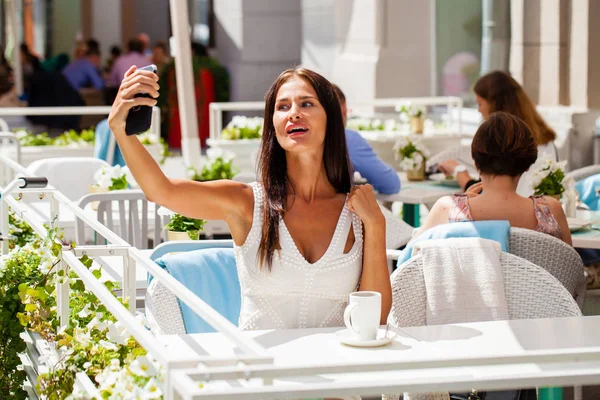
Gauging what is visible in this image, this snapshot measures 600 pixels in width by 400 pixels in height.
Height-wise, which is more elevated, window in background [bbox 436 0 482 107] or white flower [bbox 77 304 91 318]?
window in background [bbox 436 0 482 107]

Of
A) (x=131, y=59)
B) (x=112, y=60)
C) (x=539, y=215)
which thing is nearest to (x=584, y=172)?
(x=539, y=215)

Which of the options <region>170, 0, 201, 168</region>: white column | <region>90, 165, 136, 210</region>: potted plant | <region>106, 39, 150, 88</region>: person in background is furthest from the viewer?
<region>106, 39, 150, 88</region>: person in background

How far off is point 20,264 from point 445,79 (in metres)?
8.98

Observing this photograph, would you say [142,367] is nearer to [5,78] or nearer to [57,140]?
[57,140]

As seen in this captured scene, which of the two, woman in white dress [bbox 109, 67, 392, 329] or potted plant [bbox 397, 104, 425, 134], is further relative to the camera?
potted plant [bbox 397, 104, 425, 134]

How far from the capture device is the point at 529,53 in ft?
32.1

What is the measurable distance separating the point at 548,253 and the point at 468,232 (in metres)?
0.40

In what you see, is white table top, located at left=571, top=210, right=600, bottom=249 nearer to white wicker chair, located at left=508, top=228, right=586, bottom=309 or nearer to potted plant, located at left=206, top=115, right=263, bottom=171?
white wicker chair, located at left=508, top=228, right=586, bottom=309

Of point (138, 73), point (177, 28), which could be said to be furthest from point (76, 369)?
point (177, 28)

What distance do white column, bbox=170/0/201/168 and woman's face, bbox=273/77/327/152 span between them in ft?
15.0

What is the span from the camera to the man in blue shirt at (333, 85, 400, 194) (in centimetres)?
586

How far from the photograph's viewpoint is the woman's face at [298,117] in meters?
2.90

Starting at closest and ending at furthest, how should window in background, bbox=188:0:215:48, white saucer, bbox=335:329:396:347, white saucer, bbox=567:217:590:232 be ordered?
1. white saucer, bbox=335:329:396:347
2. white saucer, bbox=567:217:590:232
3. window in background, bbox=188:0:215:48

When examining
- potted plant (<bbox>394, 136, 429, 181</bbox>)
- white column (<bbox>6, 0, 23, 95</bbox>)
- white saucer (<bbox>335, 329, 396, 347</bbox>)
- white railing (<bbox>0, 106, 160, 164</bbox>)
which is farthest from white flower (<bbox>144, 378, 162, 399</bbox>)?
white column (<bbox>6, 0, 23, 95</bbox>)
